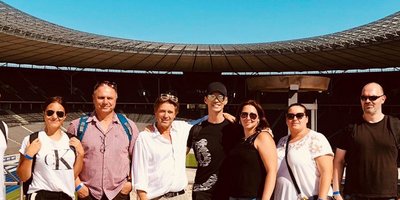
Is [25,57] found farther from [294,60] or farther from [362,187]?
[362,187]

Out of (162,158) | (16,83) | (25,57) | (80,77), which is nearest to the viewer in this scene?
(162,158)

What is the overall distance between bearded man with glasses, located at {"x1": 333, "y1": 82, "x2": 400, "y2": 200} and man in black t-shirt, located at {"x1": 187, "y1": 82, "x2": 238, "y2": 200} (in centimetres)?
133

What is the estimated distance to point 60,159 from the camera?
408 centimetres

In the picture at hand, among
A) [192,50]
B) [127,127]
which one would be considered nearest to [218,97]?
[127,127]

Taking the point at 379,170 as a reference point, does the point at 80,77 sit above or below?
above

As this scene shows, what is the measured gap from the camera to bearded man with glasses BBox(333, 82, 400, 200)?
4.10 m

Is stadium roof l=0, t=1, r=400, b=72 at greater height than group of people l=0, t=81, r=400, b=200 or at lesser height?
greater

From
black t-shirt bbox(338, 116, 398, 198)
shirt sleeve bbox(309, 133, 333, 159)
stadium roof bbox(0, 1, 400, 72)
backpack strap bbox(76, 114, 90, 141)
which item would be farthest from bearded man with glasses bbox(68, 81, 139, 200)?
stadium roof bbox(0, 1, 400, 72)

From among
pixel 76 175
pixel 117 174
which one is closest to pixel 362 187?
pixel 117 174

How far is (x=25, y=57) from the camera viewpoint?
31.8m

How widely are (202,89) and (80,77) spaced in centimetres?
1306

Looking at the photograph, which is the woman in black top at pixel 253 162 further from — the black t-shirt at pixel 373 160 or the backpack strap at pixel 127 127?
the backpack strap at pixel 127 127

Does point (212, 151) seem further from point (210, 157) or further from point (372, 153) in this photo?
point (372, 153)

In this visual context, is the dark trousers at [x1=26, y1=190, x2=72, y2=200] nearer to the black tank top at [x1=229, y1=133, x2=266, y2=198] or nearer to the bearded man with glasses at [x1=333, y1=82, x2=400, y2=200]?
the black tank top at [x1=229, y1=133, x2=266, y2=198]
